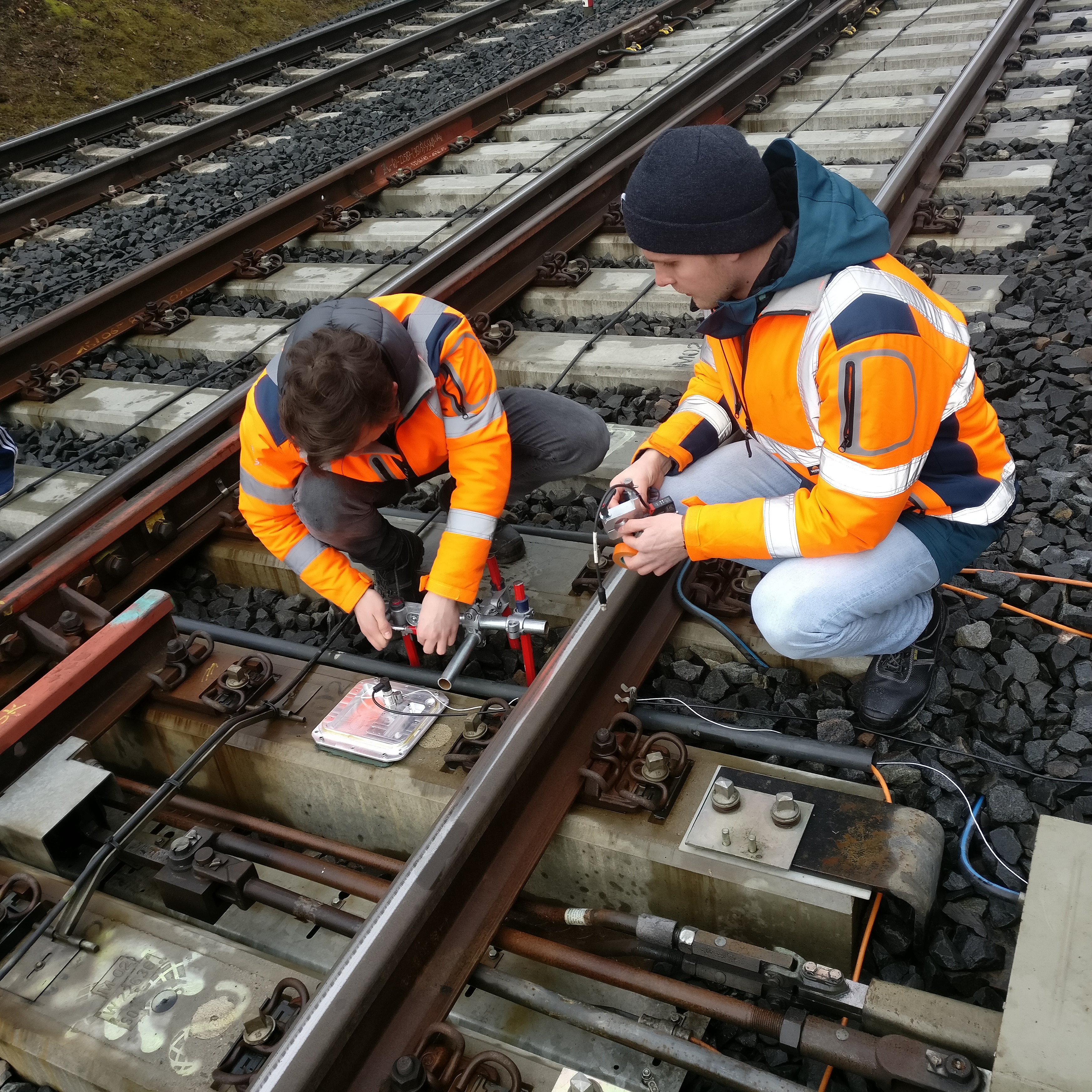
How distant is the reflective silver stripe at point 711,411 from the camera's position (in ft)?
Answer: 9.69

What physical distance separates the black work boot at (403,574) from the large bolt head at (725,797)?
1.28 metres

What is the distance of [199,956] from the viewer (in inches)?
87.6

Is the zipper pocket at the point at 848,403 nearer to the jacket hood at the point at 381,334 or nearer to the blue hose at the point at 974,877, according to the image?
the blue hose at the point at 974,877

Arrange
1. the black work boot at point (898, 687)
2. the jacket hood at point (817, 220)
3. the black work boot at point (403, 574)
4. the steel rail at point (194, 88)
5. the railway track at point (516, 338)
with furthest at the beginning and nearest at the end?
the steel rail at point (194, 88), the black work boot at point (403, 574), the black work boot at point (898, 687), the jacket hood at point (817, 220), the railway track at point (516, 338)

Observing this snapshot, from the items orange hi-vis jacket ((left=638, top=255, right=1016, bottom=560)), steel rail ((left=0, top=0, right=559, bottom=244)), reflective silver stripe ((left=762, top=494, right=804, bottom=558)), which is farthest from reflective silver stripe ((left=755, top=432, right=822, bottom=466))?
steel rail ((left=0, top=0, right=559, bottom=244))

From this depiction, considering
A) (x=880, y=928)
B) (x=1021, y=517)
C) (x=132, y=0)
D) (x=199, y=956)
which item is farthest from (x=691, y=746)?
(x=132, y=0)

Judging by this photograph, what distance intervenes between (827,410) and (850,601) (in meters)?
0.54

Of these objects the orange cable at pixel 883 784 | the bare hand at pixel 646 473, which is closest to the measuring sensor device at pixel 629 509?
the bare hand at pixel 646 473

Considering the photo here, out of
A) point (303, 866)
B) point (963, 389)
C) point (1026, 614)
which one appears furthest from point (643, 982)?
point (1026, 614)

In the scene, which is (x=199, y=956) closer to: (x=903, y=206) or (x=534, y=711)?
(x=534, y=711)

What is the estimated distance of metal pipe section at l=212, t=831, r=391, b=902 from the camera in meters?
2.30

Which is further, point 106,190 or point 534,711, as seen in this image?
point 106,190

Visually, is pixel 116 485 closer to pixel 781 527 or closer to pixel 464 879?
pixel 464 879

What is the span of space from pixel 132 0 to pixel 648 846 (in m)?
13.9
